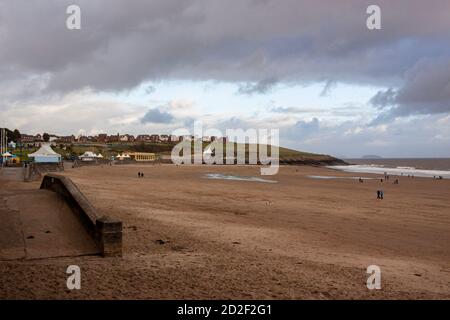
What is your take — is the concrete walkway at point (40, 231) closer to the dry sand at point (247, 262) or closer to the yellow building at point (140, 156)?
the dry sand at point (247, 262)

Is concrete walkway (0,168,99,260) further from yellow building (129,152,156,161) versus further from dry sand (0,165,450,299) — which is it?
yellow building (129,152,156,161)

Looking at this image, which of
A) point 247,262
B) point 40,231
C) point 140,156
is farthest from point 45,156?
point 140,156

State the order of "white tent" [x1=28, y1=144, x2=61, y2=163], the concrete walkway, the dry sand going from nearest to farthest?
1. the dry sand
2. the concrete walkway
3. "white tent" [x1=28, y1=144, x2=61, y2=163]

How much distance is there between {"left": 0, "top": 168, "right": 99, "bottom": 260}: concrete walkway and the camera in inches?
331

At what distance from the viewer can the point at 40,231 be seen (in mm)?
9742

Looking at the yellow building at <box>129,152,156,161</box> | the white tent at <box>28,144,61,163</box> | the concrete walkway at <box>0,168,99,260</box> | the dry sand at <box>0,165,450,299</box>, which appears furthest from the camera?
the yellow building at <box>129,152,156,161</box>

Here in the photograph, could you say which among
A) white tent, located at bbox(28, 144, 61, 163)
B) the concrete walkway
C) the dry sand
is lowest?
the dry sand

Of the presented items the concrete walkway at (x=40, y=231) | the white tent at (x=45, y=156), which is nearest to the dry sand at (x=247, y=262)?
the concrete walkway at (x=40, y=231)

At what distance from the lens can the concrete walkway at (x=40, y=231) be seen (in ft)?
27.6

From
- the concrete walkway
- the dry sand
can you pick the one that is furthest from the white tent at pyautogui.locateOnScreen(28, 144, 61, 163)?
the concrete walkway

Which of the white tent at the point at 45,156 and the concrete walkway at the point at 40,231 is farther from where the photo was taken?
the white tent at the point at 45,156

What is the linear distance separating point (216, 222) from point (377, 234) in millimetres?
5682

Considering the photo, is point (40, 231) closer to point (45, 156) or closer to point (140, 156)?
point (45, 156)
